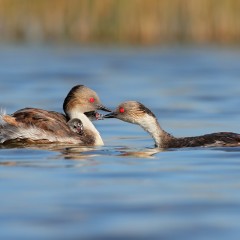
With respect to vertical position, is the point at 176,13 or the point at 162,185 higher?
the point at 176,13

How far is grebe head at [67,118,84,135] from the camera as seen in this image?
43.4 ft

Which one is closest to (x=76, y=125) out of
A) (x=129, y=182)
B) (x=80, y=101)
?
(x=80, y=101)

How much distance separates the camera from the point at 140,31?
3416 cm

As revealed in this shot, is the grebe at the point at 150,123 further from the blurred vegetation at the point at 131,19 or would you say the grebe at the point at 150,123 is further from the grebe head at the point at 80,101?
the blurred vegetation at the point at 131,19

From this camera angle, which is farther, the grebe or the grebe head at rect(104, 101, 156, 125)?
the grebe head at rect(104, 101, 156, 125)

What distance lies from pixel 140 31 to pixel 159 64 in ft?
9.45

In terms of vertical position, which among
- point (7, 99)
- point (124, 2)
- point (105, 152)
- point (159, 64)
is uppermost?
point (124, 2)

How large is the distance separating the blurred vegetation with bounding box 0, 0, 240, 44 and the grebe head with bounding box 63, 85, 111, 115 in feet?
61.5

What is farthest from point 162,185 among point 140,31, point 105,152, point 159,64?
point 140,31

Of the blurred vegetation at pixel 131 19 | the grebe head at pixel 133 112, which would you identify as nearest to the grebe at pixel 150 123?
the grebe head at pixel 133 112

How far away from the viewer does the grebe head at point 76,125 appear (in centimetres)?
1323

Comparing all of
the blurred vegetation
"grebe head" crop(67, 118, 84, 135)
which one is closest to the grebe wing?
"grebe head" crop(67, 118, 84, 135)

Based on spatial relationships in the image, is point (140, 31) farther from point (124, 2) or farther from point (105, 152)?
point (105, 152)

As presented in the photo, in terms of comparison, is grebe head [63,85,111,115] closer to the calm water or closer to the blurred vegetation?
the calm water
